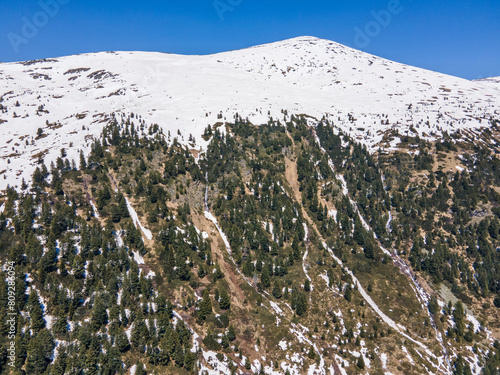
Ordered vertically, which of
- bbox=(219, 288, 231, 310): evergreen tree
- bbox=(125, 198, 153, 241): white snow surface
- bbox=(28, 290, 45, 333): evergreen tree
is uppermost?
bbox=(125, 198, 153, 241): white snow surface

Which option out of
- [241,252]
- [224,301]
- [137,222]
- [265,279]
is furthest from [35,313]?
[265,279]

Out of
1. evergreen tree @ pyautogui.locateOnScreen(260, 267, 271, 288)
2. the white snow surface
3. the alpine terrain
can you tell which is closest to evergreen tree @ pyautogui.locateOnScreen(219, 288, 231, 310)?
the alpine terrain

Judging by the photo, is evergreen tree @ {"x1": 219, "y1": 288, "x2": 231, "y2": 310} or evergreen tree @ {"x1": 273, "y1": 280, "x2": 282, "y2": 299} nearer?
evergreen tree @ {"x1": 219, "y1": 288, "x2": 231, "y2": 310}

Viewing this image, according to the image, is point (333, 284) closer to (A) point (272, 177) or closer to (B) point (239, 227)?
(B) point (239, 227)

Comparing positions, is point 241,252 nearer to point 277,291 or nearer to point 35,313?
point 277,291

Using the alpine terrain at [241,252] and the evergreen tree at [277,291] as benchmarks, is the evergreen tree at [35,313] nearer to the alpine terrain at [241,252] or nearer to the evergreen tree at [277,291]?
the alpine terrain at [241,252]

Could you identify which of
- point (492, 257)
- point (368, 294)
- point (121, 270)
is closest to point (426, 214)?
point (492, 257)

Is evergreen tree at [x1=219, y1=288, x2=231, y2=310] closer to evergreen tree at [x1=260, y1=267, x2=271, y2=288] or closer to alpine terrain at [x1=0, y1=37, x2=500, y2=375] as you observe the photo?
alpine terrain at [x1=0, y1=37, x2=500, y2=375]

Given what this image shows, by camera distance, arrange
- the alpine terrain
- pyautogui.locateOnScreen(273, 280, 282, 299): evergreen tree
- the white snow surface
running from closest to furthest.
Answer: the alpine terrain, pyautogui.locateOnScreen(273, 280, 282, 299): evergreen tree, the white snow surface

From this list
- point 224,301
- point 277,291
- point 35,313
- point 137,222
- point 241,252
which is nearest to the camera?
point 35,313
